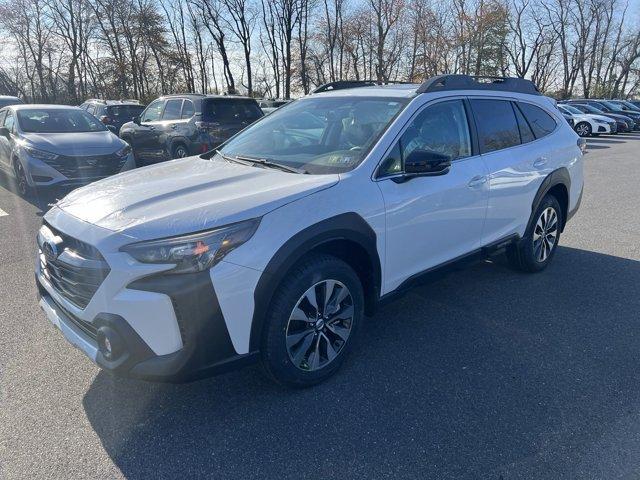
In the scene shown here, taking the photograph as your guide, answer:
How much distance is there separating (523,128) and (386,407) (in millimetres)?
2979

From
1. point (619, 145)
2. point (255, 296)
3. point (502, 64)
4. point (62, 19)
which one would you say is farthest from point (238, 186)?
point (502, 64)

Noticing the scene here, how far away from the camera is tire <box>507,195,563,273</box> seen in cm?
453

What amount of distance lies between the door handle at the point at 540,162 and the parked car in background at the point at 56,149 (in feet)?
22.3

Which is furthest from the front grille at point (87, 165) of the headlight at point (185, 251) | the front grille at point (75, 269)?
the headlight at point (185, 251)

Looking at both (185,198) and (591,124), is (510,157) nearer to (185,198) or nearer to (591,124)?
(185,198)

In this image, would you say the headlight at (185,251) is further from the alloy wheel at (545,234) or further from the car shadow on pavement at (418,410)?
the alloy wheel at (545,234)

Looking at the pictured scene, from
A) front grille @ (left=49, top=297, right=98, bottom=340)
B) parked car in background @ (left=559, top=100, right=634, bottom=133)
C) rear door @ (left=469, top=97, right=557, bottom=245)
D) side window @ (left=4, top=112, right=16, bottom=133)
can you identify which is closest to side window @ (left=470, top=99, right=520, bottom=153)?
rear door @ (left=469, top=97, right=557, bottom=245)

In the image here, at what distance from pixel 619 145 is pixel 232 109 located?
17.8m

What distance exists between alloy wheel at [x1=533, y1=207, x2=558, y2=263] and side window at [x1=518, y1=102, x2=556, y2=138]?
0.76 metres

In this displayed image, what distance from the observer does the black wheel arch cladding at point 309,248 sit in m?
2.42

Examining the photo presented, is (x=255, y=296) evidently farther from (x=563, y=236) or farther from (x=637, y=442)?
(x=563, y=236)

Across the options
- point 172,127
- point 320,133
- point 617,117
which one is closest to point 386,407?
point 320,133

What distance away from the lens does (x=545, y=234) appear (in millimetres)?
4746

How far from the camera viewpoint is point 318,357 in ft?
9.42
